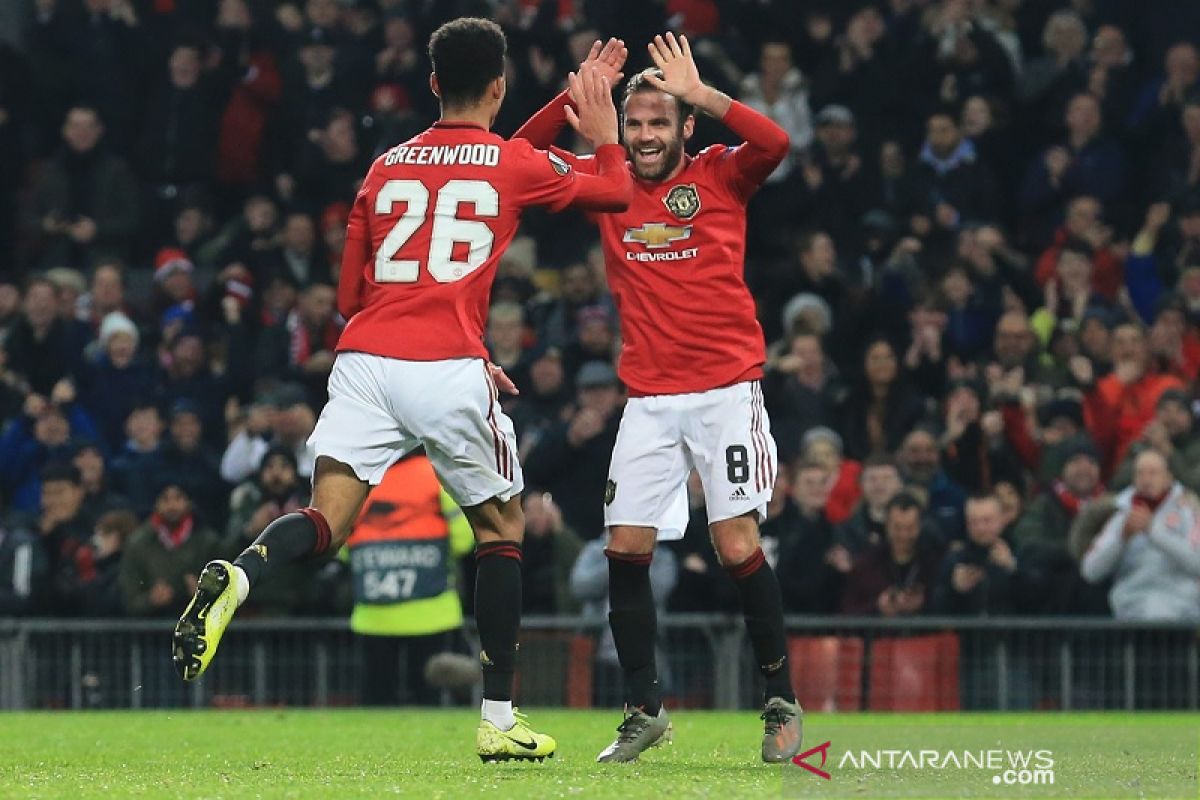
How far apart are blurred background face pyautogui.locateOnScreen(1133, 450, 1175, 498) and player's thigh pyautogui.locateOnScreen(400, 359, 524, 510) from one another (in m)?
6.56

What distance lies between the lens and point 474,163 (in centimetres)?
797

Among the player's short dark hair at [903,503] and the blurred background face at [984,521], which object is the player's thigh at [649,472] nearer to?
the player's short dark hair at [903,503]

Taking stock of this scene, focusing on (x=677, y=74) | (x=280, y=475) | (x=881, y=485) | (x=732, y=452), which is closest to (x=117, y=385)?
(x=280, y=475)

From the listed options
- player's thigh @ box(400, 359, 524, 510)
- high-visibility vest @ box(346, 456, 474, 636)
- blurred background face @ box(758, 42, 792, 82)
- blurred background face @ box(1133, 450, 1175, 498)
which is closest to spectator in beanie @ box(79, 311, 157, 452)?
high-visibility vest @ box(346, 456, 474, 636)

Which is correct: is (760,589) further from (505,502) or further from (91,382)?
(91,382)

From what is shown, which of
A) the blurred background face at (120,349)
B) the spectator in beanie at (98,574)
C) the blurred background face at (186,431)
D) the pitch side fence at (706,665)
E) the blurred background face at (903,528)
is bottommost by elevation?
the pitch side fence at (706,665)

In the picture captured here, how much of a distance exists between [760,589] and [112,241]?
39.9 ft

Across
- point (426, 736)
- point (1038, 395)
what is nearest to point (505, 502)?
point (426, 736)

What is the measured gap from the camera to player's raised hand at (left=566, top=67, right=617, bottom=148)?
26.8 ft

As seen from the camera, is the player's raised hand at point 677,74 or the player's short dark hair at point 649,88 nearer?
the player's raised hand at point 677,74

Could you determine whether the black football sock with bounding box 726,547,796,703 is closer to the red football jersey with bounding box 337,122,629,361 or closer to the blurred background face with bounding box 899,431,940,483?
the red football jersey with bounding box 337,122,629,361

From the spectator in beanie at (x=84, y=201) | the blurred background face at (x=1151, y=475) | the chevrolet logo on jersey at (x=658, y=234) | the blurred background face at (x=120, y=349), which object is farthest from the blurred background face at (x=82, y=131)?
the chevrolet logo on jersey at (x=658, y=234)

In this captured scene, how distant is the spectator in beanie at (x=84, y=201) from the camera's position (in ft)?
64.3

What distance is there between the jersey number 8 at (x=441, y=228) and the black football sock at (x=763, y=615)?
1616mm
